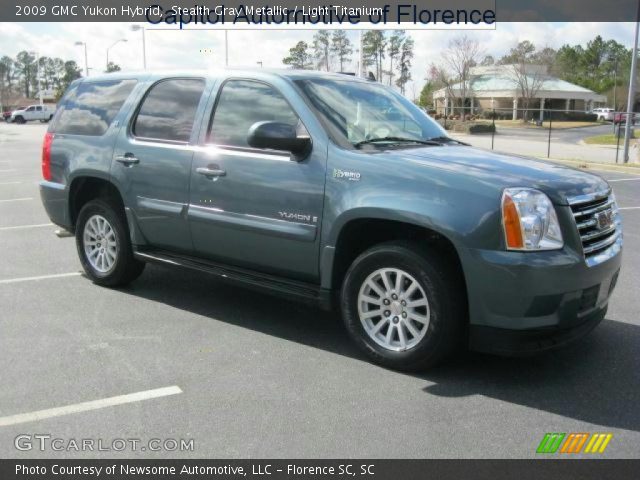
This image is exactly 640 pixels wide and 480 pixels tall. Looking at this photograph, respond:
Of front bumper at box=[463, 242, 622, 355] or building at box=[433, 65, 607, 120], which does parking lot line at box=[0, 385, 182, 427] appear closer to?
front bumper at box=[463, 242, 622, 355]

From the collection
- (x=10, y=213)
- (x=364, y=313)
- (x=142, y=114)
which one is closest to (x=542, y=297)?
(x=364, y=313)

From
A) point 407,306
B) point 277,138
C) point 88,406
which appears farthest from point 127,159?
point 407,306

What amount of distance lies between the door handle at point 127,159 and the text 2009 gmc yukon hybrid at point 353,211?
20 mm

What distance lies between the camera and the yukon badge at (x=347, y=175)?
4410 mm

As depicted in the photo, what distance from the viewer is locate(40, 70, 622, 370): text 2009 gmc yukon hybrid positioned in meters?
3.95

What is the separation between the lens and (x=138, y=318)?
5.47 m

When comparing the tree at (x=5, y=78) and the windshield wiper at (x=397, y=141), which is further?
the tree at (x=5, y=78)

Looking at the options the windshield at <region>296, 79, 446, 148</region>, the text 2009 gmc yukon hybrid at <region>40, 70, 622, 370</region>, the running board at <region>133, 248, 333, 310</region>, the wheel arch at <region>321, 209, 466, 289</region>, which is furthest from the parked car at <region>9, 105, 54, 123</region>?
the wheel arch at <region>321, 209, 466, 289</region>

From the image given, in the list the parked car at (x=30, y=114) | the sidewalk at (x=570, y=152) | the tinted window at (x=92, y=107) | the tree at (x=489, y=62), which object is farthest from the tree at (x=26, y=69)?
the tinted window at (x=92, y=107)

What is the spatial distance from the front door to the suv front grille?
1.66 m

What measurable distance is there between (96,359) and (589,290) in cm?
324

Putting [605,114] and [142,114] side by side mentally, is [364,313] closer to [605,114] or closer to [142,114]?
[142,114]

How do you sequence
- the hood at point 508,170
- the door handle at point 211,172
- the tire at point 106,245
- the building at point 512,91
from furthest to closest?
the building at point 512,91 < the tire at point 106,245 < the door handle at point 211,172 < the hood at point 508,170

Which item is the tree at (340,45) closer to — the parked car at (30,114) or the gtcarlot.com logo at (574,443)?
the gtcarlot.com logo at (574,443)
